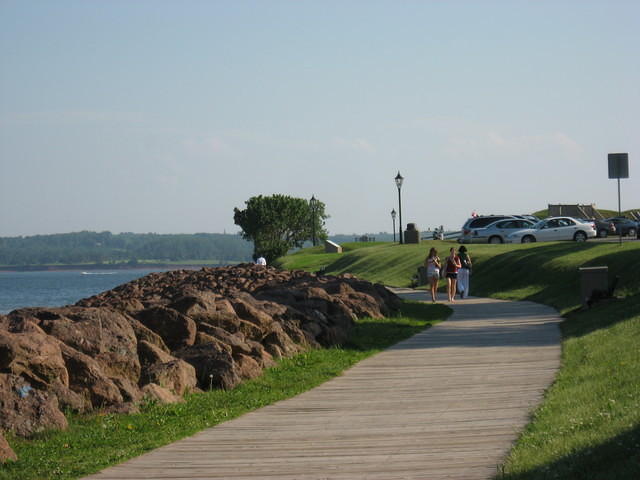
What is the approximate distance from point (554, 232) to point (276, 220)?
186ft

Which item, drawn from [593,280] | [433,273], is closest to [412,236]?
[433,273]

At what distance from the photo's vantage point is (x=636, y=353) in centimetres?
1286

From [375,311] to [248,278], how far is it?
16.3 m

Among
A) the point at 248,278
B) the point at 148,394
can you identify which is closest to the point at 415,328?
the point at 148,394

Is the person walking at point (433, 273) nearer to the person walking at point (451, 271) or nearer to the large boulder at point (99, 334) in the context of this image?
the person walking at point (451, 271)

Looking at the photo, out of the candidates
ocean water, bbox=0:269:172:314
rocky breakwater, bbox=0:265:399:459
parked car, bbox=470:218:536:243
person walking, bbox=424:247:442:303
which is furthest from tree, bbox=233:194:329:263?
rocky breakwater, bbox=0:265:399:459

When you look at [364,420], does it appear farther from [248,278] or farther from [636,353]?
[248,278]

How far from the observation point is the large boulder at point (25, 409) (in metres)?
9.73

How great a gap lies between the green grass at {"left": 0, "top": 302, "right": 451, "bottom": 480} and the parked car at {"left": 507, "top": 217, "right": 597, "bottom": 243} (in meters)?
37.6

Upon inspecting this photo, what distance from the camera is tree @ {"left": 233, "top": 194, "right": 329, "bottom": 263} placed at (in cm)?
10612

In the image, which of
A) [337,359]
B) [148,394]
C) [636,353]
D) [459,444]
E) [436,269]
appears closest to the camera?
[459,444]

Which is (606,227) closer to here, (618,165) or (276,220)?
(618,165)

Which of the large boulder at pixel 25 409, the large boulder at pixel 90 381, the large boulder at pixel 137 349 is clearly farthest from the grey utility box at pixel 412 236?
the large boulder at pixel 25 409

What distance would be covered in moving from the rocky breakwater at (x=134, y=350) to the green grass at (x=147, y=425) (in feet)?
0.75
